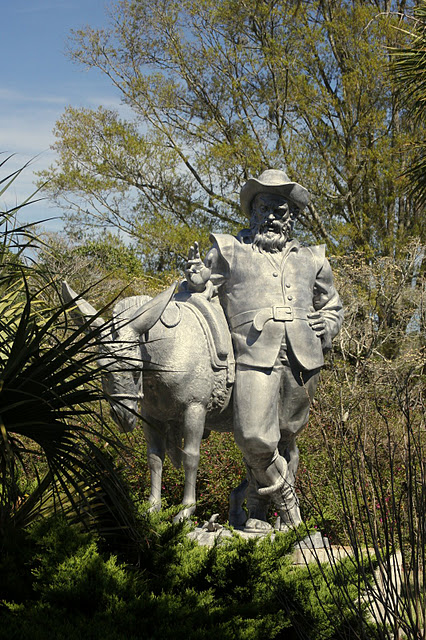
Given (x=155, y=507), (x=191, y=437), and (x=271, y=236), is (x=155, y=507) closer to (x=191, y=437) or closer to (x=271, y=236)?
(x=191, y=437)

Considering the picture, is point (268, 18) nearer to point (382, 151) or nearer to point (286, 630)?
point (382, 151)

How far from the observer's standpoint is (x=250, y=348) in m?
5.64

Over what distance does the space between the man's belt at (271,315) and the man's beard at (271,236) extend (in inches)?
19.6

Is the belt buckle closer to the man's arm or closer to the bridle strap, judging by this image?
the man's arm

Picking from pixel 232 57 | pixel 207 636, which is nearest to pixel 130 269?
pixel 232 57

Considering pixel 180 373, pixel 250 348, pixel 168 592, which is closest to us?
pixel 168 592

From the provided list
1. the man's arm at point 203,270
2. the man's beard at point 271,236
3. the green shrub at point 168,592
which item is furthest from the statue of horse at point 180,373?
the green shrub at point 168,592

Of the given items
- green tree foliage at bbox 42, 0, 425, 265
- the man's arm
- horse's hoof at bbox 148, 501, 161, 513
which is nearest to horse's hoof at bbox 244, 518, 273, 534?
horse's hoof at bbox 148, 501, 161, 513

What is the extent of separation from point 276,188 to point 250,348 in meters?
1.22

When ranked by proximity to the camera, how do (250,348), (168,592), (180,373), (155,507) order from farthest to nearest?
(250,348) → (155,507) → (180,373) → (168,592)

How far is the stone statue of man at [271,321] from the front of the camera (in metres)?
5.59

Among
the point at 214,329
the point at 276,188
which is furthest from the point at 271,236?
the point at 214,329

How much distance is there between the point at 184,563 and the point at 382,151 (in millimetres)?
15477

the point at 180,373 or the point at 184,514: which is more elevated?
the point at 180,373
